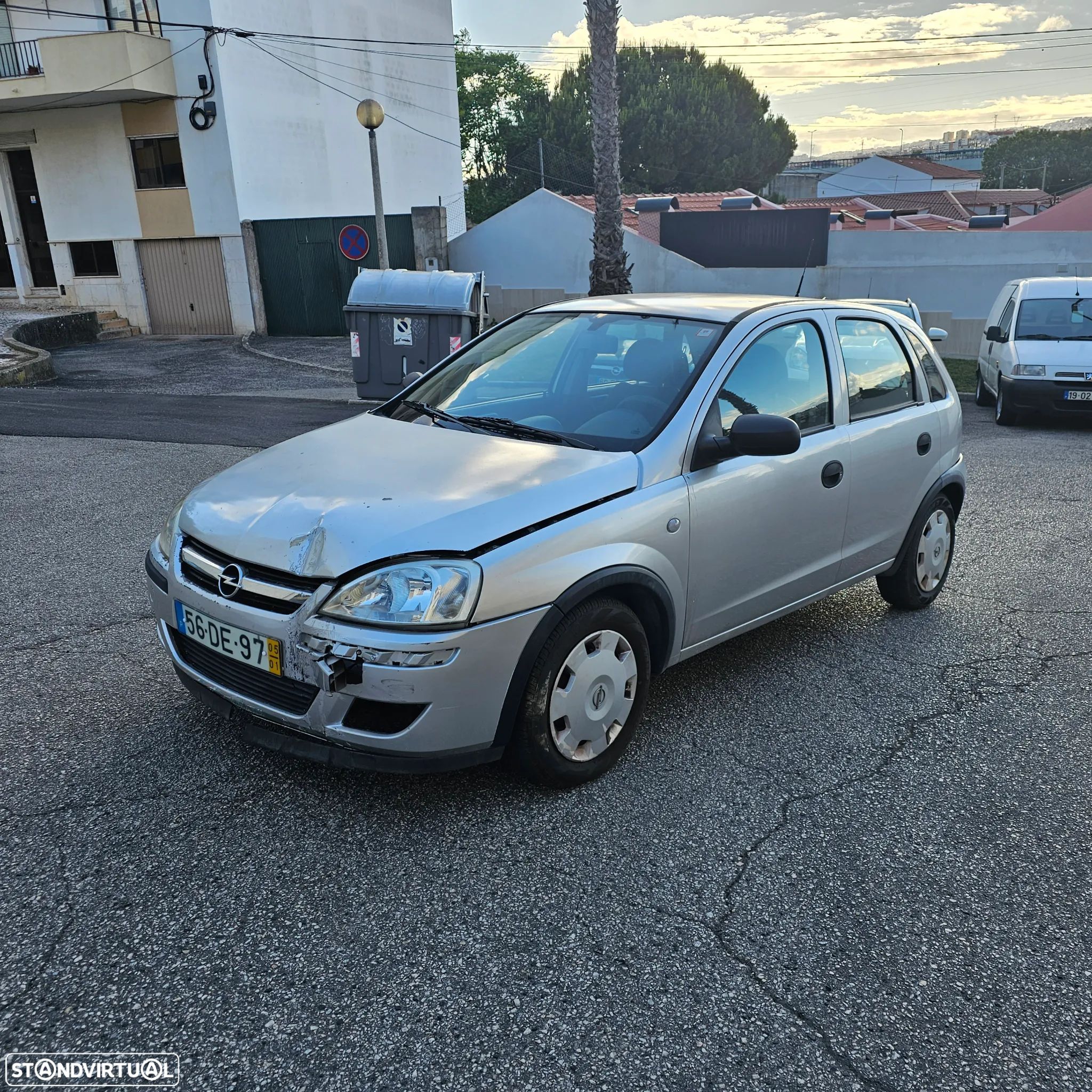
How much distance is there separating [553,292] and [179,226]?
8763mm

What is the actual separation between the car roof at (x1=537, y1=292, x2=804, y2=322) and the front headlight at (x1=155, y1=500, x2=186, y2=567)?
2079mm

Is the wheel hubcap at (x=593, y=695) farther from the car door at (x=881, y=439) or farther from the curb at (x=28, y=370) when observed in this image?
the curb at (x=28, y=370)

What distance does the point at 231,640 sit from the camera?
322cm

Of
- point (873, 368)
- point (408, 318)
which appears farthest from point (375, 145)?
point (873, 368)

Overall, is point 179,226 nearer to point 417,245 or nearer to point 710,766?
point 417,245

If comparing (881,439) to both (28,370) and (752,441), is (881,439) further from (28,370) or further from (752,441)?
(28,370)

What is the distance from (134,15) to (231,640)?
23.3 meters

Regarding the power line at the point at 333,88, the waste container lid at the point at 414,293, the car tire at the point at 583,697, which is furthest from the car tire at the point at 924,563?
the power line at the point at 333,88

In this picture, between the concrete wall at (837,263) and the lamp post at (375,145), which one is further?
the concrete wall at (837,263)

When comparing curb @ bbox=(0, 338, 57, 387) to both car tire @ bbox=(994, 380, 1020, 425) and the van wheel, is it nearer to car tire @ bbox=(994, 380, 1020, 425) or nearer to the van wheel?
car tire @ bbox=(994, 380, 1020, 425)

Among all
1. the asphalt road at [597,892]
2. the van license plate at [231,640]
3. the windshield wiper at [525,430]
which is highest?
the windshield wiper at [525,430]

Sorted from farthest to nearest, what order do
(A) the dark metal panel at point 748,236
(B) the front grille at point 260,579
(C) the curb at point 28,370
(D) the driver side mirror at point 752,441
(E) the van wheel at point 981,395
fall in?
(A) the dark metal panel at point 748,236 < (C) the curb at point 28,370 < (E) the van wheel at point 981,395 < (D) the driver side mirror at point 752,441 < (B) the front grille at point 260,579

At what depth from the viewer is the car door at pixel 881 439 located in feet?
15.0

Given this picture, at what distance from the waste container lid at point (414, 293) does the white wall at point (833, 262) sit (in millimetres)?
10740
